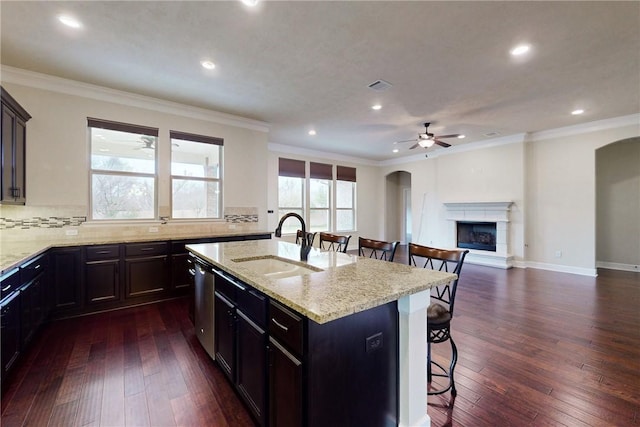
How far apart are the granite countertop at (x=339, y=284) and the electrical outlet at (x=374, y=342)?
0.77 feet

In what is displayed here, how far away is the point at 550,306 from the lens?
3.71 meters

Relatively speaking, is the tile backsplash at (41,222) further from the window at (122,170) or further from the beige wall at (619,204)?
the beige wall at (619,204)

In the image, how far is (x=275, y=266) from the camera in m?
2.32

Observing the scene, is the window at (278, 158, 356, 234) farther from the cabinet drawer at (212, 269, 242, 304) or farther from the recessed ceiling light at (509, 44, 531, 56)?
the recessed ceiling light at (509, 44, 531, 56)

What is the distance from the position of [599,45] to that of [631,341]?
3.00 metres

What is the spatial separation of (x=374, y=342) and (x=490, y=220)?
6.38 m

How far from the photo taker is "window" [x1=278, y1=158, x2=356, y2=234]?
24.3 feet

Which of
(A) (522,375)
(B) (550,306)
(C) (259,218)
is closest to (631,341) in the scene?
(B) (550,306)

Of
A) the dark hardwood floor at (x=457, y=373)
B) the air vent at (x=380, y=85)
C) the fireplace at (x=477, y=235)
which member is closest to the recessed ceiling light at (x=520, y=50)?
the air vent at (x=380, y=85)

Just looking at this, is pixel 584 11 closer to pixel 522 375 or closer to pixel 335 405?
pixel 522 375

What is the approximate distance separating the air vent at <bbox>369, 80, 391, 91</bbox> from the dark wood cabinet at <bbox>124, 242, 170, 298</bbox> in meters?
3.62

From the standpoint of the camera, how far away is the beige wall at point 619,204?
581 centimetres

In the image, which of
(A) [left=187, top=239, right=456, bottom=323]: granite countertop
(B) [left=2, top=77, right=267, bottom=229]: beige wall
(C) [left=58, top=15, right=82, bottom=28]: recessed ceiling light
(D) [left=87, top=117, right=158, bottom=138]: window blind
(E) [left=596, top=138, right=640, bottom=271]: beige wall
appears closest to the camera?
(A) [left=187, top=239, right=456, bottom=323]: granite countertop

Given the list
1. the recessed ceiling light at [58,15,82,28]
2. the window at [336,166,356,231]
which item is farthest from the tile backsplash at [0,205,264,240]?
the window at [336,166,356,231]
